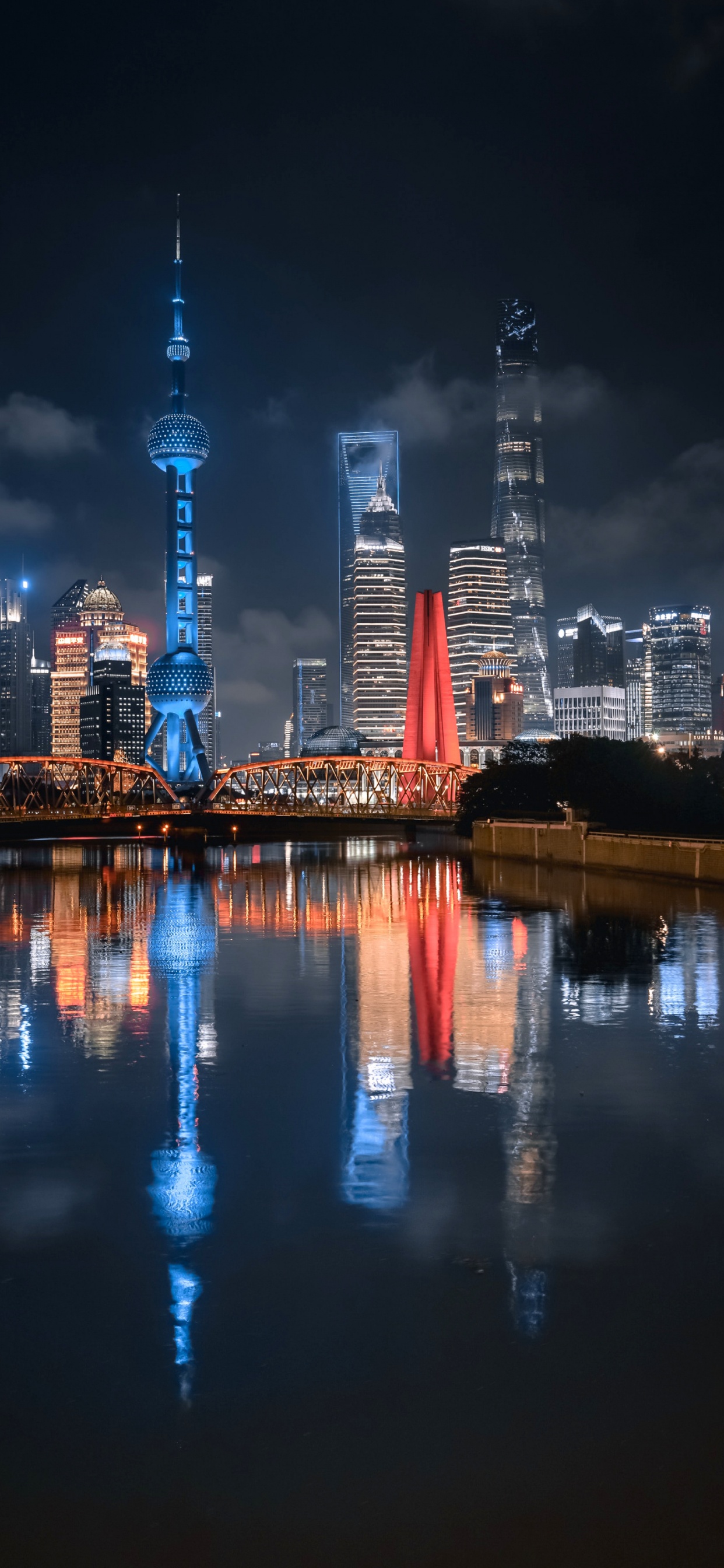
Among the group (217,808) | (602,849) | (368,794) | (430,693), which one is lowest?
(602,849)

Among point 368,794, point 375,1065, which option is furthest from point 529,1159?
point 368,794

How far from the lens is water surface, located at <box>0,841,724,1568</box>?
623 centimetres

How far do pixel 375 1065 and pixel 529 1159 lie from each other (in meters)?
4.42

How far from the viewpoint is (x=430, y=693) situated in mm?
143625

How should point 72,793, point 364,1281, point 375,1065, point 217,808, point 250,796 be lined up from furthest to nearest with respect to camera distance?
1. point 250,796
2. point 72,793
3. point 217,808
4. point 375,1065
5. point 364,1281

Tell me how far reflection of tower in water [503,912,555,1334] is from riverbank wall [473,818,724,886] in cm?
2587

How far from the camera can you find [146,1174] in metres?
11.4

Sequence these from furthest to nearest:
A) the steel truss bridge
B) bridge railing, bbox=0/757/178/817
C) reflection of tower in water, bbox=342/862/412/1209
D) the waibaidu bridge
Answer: bridge railing, bbox=0/757/178/817 < the steel truss bridge < the waibaidu bridge < reflection of tower in water, bbox=342/862/412/1209

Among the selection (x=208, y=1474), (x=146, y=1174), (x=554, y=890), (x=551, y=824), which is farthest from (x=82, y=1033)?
(x=551, y=824)

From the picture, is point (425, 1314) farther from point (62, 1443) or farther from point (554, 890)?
point (554, 890)

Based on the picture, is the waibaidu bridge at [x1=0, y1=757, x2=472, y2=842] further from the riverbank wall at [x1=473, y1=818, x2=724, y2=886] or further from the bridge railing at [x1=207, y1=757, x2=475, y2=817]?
the riverbank wall at [x1=473, y1=818, x2=724, y2=886]

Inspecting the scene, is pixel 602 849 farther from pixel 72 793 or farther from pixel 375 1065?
pixel 72 793

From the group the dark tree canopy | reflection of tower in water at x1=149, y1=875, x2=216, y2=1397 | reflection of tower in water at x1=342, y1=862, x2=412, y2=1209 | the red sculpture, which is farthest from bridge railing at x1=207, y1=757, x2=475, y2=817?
reflection of tower in water at x1=342, y1=862, x2=412, y2=1209

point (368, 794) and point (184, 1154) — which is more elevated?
point (368, 794)
